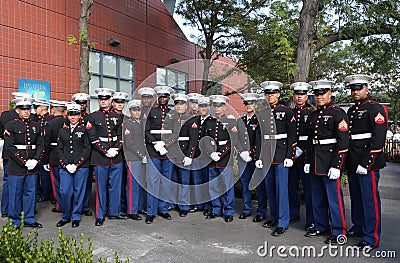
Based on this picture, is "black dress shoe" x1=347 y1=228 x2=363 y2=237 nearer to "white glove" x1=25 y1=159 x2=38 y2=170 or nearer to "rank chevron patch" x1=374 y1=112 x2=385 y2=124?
"rank chevron patch" x1=374 y1=112 x2=385 y2=124

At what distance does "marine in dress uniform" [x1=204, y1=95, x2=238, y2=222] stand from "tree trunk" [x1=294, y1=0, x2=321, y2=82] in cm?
314

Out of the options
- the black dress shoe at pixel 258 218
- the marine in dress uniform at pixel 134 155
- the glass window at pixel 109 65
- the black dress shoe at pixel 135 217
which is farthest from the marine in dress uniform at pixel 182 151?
the glass window at pixel 109 65

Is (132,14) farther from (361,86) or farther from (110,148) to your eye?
(361,86)

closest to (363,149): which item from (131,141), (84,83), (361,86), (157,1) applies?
(361,86)

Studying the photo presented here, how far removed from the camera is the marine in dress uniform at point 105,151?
5746mm

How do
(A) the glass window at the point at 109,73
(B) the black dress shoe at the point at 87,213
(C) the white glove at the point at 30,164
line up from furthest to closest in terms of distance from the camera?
(A) the glass window at the point at 109,73 < (B) the black dress shoe at the point at 87,213 < (C) the white glove at the point at 30,164

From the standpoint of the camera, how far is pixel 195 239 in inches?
196

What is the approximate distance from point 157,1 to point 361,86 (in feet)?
49.3

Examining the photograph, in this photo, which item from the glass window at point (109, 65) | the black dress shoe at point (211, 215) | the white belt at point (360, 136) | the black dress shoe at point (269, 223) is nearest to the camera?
the white belt at point (360, 136)

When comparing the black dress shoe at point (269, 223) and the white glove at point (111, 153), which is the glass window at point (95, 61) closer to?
the white glove at point (111, 153)

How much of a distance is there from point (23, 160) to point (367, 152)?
4.67 meters

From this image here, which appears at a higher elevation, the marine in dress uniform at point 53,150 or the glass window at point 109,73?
the glass window at point 109,73

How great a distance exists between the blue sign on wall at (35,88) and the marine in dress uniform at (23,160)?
6.79 meters

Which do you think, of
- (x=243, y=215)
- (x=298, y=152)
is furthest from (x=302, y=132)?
(x=243, y=215)
